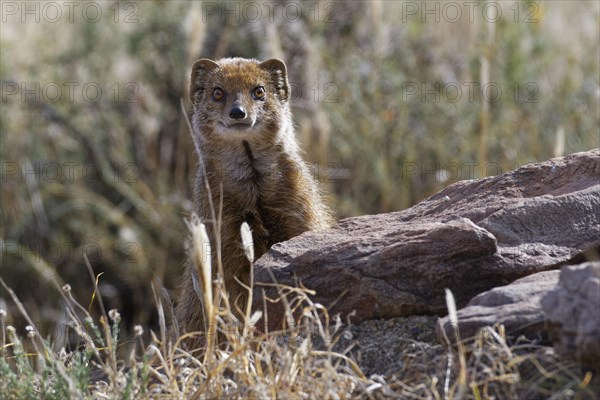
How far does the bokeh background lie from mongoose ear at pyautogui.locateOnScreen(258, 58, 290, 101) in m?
0.69

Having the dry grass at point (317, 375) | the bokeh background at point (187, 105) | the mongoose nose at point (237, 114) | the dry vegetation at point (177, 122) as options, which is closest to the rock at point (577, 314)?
the dry grass at point (317, 375)

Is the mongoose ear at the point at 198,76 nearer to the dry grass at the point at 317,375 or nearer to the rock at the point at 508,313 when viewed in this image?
the dry grass at the point at 317,375

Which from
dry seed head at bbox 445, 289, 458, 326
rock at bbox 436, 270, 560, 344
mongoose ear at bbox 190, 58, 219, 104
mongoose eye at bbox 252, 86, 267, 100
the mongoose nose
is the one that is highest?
mongoose ear at bbox 190, 58, 219, 104

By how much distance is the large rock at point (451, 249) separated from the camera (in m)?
2.80

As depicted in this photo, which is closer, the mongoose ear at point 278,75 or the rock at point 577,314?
the rock at point 577,314

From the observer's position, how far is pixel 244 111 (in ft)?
13.5

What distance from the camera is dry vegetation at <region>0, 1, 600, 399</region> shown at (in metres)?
6.30

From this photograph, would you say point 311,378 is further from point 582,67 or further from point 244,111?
point 582,67

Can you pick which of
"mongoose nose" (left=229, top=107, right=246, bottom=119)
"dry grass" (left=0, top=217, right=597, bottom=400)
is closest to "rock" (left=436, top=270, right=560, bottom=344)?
"dry grass" (left=0, top=217, right=597, bottom=400)

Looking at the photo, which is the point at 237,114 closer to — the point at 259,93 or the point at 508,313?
the point at 259,93

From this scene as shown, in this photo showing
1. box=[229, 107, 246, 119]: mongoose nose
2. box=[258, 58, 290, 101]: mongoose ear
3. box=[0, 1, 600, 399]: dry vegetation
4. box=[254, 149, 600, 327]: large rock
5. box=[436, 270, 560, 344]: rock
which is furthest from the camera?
box=[0, 1, 600, 399]: dry vegetation

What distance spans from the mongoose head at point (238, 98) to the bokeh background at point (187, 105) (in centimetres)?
87

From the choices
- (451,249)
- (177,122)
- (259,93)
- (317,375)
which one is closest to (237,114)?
(259,93)

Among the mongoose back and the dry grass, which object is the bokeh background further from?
the dry grass
